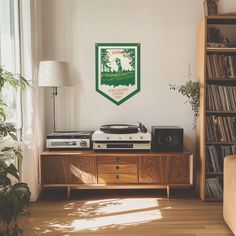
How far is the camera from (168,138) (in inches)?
129

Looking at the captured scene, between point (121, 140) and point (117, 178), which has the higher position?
point (121, 140)

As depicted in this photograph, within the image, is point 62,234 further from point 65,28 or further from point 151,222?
point 65,28

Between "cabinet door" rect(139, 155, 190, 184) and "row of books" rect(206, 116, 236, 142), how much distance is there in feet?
1.20

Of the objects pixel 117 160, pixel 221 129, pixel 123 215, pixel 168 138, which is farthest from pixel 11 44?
pixel 221 129

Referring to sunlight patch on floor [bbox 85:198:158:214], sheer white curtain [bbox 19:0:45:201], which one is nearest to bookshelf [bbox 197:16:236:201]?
sunlight patch on floor [bbox 85:198:158:214]

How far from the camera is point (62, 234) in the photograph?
2461 millimetres

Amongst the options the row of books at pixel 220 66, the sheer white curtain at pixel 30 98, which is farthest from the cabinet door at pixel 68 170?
the row of books at pixel 220 66

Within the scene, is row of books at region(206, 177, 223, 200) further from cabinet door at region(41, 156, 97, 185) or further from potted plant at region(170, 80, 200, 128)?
cabinet door at region(41, 156, 97, 185)

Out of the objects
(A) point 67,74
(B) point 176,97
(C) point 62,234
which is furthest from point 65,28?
(C) point 62,234

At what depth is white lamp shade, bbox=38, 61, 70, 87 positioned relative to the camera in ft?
10.4

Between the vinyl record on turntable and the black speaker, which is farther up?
the vinyl record on turntable

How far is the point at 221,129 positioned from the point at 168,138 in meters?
0.56

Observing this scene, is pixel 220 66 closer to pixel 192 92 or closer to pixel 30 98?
pixel 192 92

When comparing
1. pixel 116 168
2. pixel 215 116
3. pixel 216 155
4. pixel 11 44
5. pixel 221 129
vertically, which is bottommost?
pixel 116 168
